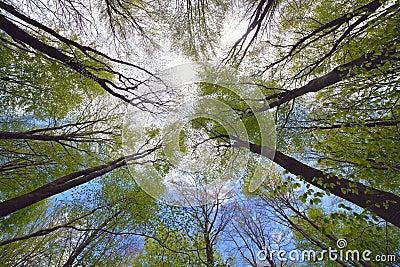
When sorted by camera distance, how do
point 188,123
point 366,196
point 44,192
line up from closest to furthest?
1. point 366,196
2. point 44,192
3. point 188,123

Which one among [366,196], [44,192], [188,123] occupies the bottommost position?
[44,192]

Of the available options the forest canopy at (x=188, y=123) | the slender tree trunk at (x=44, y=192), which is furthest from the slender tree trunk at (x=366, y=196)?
the slender tree trunk at (x=44, y=192)

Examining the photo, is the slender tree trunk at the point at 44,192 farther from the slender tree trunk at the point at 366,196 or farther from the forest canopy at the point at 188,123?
the slender tree trunk at the point at 366,196

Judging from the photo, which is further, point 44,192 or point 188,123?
point 188,123

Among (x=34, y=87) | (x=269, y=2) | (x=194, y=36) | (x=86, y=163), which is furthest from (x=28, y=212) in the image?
(x=269, y=2)

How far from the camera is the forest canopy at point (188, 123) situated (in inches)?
93.3

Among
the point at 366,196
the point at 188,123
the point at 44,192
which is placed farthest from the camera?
the point at 188,123

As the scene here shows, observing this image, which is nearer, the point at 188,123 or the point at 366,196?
the point at 366,196

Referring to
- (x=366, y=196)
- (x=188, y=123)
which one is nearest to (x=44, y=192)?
(x=188, y=123)

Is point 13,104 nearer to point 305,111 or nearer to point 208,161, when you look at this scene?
point 208,161

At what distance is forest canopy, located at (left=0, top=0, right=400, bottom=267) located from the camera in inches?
93.3

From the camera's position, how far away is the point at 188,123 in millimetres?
4914

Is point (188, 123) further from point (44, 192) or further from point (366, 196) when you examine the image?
point (366, 196)

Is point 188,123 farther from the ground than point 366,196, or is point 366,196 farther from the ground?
point 188,123
